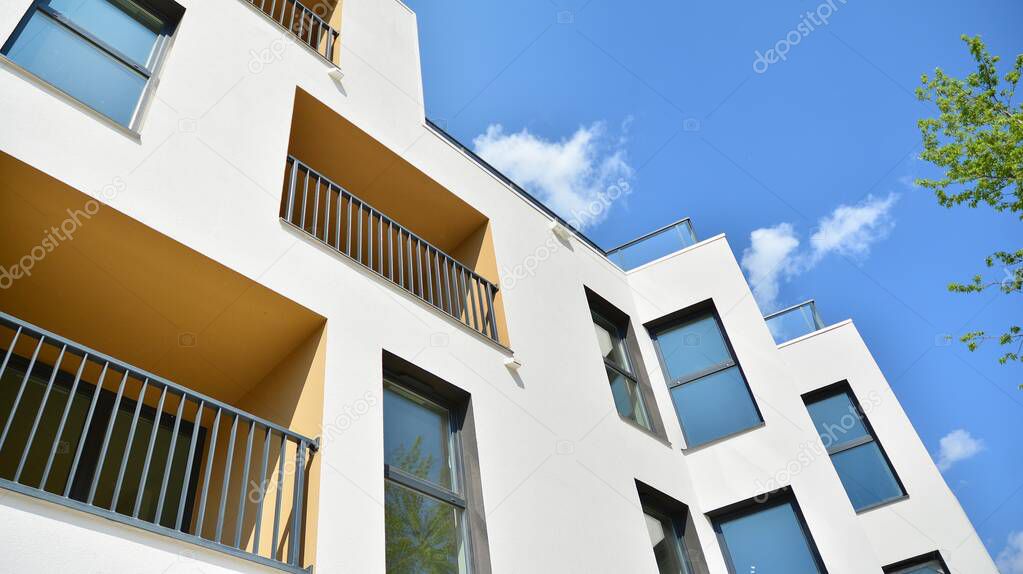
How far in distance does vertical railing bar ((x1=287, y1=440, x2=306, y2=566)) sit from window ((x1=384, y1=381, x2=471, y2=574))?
2.51 feet

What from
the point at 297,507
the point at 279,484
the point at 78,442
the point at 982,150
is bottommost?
the point at 297,507

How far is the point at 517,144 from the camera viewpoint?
11.4 meters

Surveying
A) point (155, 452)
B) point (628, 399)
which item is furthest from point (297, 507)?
point (628, 399)

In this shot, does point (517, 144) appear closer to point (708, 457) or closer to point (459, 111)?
point (459, 111)

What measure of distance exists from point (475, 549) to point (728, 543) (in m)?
4.22

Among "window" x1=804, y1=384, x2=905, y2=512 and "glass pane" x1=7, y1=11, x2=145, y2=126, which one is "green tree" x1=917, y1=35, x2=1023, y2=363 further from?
"glass pane" x1=7, y1=11, x2=145, y2=126

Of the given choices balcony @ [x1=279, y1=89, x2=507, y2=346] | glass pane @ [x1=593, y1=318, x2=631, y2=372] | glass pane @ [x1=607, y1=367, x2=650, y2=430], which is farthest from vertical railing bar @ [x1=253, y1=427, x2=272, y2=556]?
glass pane @ [x1=593, y1=318, x2=631, y2=372]

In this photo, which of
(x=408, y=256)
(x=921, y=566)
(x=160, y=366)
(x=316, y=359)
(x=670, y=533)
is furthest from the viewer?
(x=921, y=566)

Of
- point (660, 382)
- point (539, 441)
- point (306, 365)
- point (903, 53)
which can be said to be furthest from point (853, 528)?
point (903, 53)

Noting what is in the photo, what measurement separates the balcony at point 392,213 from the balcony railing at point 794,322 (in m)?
6.77

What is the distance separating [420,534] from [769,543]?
498cm

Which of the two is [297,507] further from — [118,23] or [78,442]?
[118,23]

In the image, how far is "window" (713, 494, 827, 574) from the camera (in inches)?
315

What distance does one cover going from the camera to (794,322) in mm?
13031
